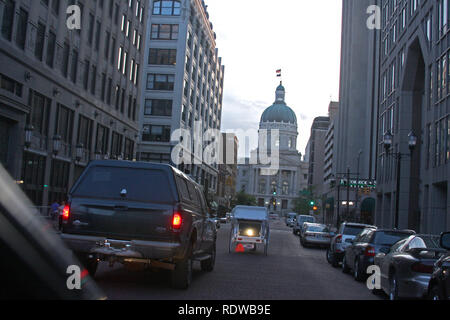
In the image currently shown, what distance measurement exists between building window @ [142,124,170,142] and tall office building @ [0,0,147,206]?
12.4 metres

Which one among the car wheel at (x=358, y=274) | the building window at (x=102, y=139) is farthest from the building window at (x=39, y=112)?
the car wheel at (x=358, y=274)

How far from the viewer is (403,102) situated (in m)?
39.9

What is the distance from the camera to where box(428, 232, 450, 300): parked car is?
680 centimetres

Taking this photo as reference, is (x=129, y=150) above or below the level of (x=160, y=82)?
below

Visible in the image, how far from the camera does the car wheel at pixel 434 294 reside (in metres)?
7.23

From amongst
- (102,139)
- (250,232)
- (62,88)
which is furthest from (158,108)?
(250,232)

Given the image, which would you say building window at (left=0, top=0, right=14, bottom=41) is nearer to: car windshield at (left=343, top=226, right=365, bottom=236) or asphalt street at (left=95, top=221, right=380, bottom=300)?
asphalt street at (left=95, top=221, right=380, bottom=300)

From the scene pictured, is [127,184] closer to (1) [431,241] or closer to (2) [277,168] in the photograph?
(1) [431,241]

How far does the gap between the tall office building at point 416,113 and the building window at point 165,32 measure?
77.6ft

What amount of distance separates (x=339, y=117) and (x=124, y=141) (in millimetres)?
50449

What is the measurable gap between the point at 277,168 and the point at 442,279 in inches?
6279

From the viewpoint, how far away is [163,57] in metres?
62.0

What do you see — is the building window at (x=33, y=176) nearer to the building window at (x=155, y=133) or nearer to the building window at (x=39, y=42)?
the building window at (x=39, y=42)

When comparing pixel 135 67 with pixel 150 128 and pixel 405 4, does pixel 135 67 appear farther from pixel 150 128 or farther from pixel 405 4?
pixel 405 4
